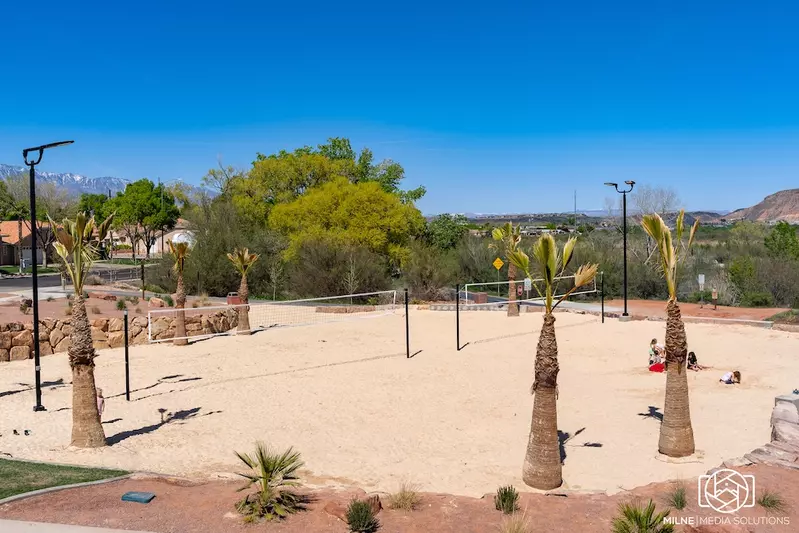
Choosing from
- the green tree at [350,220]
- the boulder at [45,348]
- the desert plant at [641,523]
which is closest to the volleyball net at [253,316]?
the boulder at [45,348]

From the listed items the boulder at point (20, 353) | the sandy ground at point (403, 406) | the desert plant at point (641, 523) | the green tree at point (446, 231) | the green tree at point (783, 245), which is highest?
the green tree at point (446, 231)

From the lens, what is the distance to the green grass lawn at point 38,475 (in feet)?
25.9

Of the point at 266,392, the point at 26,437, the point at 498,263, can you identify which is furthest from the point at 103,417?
the point at 498,263

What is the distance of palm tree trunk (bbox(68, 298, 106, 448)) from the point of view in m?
10.3

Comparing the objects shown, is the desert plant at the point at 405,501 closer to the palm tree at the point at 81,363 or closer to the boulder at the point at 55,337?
the palm tree at the point at 81,363

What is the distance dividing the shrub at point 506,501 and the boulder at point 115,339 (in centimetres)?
1548

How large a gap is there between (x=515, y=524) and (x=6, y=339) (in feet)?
52.8

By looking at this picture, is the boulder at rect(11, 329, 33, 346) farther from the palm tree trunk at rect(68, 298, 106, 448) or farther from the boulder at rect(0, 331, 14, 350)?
the palm tree trunk at rect(68, 298, 106, 448)

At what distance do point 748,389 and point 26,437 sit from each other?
14.0 m

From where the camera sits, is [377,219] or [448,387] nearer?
[448,387]

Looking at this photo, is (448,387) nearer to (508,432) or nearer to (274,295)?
(508,432)

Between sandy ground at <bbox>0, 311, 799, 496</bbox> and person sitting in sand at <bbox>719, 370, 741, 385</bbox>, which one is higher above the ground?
person sitting in sand at <bbox>719, 370, 741, 385</bbox>

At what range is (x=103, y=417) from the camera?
12.5m

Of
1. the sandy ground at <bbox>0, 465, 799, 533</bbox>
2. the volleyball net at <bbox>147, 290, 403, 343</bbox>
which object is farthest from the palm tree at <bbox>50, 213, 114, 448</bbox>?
the volleyball net at <bbox>147, 290, 403, 343</bbox>
